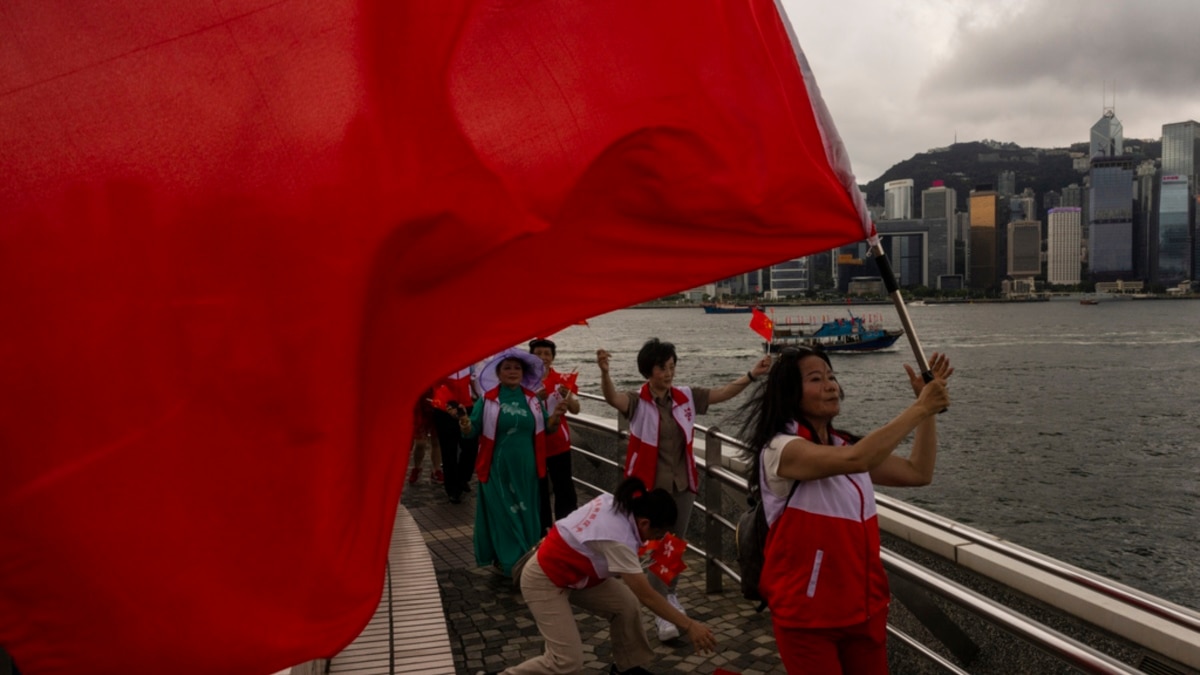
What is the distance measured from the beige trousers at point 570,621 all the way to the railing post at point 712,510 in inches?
63.9

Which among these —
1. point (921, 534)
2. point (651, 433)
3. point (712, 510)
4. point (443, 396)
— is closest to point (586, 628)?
point (712, 510)

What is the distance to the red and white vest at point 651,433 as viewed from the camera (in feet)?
20.6

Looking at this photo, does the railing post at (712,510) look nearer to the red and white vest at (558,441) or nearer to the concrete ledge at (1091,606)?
the red and white vest at (558,441)

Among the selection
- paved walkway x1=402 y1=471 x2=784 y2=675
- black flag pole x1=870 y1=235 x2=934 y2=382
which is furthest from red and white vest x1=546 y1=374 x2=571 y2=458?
black flag pole x1=870 y1=235 x2=934 y2=382

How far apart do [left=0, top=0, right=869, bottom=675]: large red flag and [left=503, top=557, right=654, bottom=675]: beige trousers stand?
7.57 feet

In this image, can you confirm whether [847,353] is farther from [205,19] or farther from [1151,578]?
[205,19]

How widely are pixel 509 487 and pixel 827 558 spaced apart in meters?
4.20

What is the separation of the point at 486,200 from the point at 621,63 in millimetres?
604

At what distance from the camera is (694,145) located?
Result: 303 centimetres

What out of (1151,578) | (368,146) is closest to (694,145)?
(368,146)

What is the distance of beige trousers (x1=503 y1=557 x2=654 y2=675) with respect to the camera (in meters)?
4.76

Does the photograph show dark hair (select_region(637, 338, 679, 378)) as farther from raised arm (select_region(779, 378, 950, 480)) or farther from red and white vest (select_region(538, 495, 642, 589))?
raised arm (select_region(779, 378, 950, 480))

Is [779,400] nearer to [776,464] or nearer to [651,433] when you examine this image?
[776,464]

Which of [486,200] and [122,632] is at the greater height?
[486,200]
